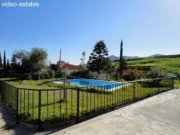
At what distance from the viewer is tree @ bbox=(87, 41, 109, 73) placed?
3244cm

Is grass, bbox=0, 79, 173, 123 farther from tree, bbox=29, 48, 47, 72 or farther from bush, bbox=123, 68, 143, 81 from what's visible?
tree, bbox=29, 48, 47, 72

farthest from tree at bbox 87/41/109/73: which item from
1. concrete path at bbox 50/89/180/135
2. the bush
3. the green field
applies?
concrete path at bbox 50/89/180/135

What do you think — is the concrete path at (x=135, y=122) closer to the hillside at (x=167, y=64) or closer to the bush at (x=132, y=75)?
the bush at (x=132, y=75)

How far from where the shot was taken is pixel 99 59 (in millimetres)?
33094

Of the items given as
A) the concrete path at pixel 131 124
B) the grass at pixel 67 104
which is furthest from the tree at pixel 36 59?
the concrete path at pixel 131 124

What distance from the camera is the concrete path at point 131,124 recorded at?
16.3 ft

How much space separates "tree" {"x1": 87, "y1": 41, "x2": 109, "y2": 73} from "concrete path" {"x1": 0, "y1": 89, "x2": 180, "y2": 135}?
25.1 metres

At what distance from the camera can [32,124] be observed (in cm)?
572

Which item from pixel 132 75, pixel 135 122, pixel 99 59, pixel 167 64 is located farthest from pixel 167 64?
pixel 135 122

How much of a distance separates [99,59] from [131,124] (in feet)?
90.9

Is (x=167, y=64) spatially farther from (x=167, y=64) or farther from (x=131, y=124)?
(x=131, y=124)

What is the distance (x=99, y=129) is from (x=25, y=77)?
26445 millimetres

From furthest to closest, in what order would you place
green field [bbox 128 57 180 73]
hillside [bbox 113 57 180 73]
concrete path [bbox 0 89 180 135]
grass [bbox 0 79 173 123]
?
hillside [bbox 113 57 180 73] < green field [bbox 128 57 180 73] < grass [bbox 0 79 173 123] < concrete path [bbox 0 89 180 135]

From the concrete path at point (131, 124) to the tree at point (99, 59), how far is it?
25.1m
